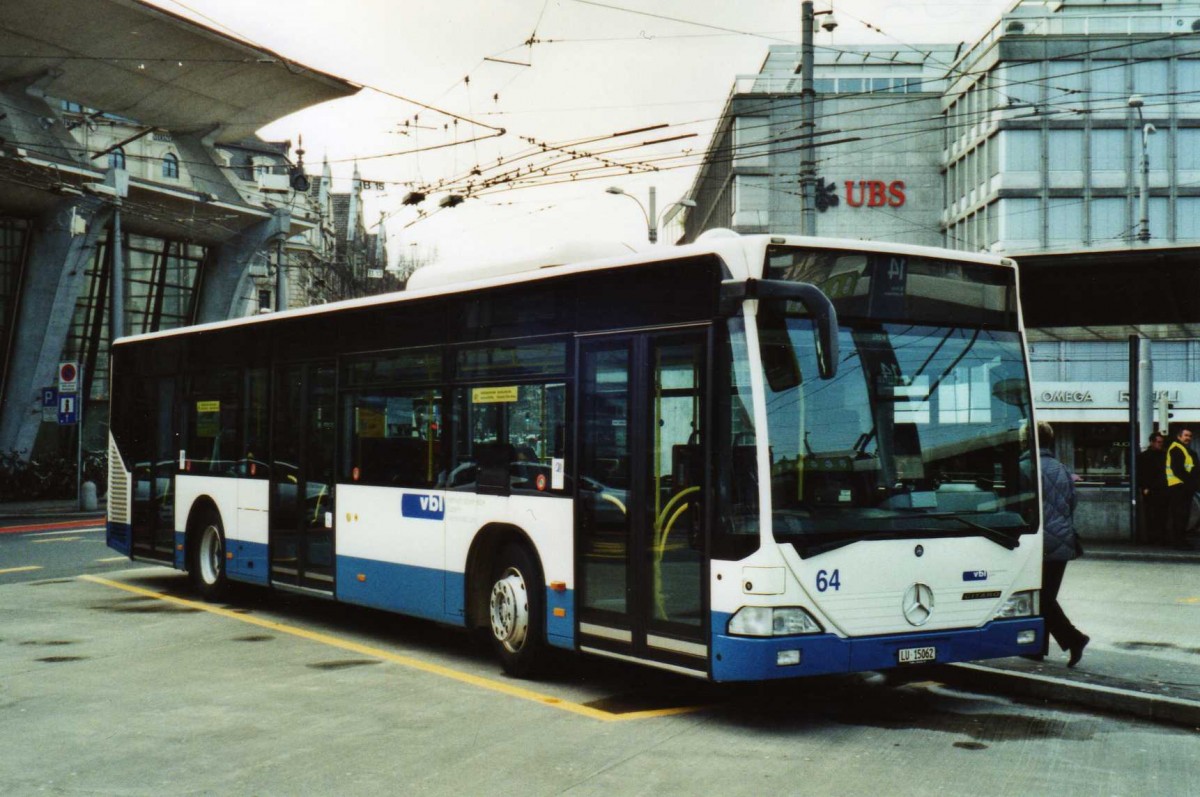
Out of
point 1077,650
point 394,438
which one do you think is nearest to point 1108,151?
point 1077,650

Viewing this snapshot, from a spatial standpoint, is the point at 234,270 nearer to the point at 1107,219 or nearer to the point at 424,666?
the point at 1107,219

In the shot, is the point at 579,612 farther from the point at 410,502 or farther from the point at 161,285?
the point at 161,285

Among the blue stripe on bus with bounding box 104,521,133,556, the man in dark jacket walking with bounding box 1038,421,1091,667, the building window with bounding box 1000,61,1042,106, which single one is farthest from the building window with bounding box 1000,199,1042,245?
the man in dark jacket walking with bounding box 1038,421,1091,667

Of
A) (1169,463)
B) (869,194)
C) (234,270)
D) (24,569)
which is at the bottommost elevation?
(24,569)

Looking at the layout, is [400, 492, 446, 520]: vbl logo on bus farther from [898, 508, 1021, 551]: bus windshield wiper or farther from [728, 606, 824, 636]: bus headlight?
[898, 508, 1021, 551]: bus windshield wiper

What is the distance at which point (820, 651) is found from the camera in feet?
24.6

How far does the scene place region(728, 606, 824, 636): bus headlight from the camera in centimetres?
741

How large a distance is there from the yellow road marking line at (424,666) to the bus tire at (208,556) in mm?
217

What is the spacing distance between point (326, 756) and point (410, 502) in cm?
391

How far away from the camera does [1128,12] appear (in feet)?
176

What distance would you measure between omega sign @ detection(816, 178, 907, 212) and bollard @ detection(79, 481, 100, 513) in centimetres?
3937

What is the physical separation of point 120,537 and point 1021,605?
11753 mm

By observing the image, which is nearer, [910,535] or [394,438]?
[910,535]

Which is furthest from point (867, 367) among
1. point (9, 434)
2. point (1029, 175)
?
point (1029, 175)
